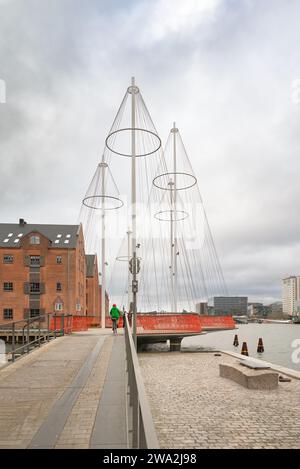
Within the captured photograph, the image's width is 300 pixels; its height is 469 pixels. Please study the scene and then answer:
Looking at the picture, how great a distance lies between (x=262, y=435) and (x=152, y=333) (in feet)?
69.7

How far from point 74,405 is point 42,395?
3.79 ft

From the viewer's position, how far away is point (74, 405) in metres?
7.22

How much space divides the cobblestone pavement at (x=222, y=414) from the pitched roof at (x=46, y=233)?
4986 centimetres

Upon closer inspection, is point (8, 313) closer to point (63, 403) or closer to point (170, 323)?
point (170, 323)

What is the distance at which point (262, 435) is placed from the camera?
23.4ft

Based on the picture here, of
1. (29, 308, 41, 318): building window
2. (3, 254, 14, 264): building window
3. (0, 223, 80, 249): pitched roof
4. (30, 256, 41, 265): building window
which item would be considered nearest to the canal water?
(29, 308, 41, 318): building window

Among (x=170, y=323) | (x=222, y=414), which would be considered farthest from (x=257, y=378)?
(x=170, y=323)

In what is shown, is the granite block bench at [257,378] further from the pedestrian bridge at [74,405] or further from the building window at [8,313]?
the building window at [8,313]

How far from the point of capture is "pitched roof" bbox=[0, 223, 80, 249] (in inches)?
2394

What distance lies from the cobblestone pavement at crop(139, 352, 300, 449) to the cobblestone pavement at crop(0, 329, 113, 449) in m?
1.54

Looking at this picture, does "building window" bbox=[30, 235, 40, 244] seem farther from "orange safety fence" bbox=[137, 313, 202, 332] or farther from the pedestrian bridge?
the pedestrian bridge

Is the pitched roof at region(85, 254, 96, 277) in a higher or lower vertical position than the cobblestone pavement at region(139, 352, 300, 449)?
higher
